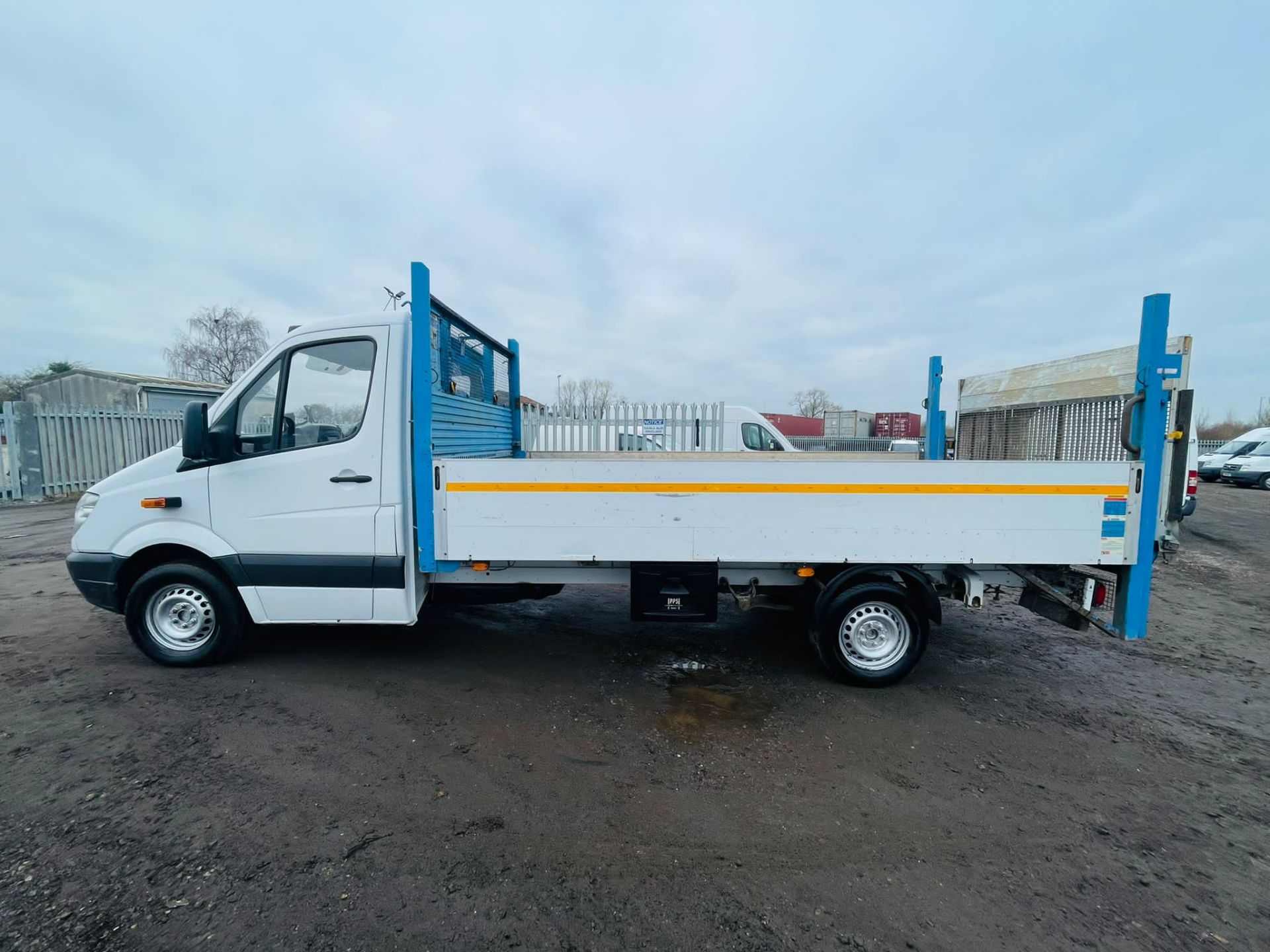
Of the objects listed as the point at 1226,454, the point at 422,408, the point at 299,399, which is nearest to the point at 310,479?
the point at 299,399

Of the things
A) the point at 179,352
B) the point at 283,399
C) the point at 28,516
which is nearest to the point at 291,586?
the point at 283,399

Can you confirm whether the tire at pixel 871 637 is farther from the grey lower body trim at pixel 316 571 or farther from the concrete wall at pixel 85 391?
the concrete wall at pixel 85 391

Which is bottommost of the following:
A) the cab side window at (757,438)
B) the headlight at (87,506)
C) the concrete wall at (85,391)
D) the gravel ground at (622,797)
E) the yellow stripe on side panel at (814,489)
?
the gravel ground at (622,797)

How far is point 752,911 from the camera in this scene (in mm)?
2223

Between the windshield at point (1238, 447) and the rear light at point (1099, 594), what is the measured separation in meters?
24.0

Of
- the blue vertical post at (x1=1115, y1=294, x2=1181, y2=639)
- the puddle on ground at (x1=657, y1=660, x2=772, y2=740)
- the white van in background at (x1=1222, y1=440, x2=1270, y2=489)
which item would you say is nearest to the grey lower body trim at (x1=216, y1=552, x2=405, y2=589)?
the puddle on ground at (x1=657, y1=660, x2=772, y2=740)

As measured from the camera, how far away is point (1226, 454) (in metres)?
20.8

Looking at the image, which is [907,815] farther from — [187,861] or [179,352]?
[179,352]

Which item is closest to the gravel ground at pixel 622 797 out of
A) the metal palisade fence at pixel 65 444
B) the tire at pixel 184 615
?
the tire at pixel 184 615

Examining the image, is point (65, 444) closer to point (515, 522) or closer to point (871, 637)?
point (515, 522)

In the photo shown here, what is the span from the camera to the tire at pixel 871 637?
3961 mm

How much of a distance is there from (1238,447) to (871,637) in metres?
26.2

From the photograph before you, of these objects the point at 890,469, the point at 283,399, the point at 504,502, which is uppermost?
the point at 283,399

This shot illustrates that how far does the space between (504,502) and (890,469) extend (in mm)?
2504
